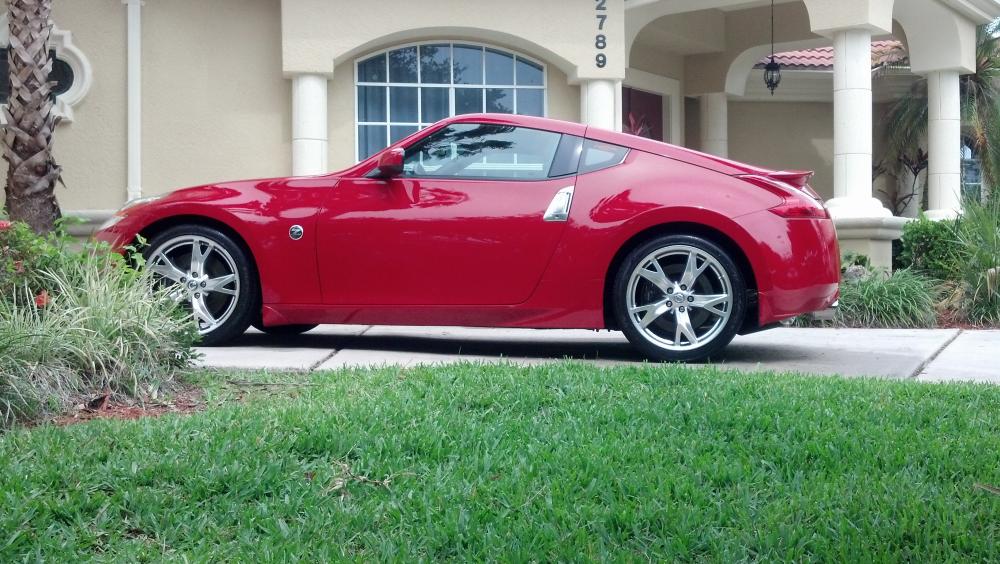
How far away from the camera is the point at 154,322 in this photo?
524cm

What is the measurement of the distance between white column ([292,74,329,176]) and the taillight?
6.57 meters

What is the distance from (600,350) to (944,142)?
30.5ft

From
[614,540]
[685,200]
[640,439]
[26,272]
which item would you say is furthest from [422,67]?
[614,540]

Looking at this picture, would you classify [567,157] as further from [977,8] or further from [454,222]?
[977,8]

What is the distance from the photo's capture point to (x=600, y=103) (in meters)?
12.6

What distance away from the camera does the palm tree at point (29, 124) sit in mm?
9461

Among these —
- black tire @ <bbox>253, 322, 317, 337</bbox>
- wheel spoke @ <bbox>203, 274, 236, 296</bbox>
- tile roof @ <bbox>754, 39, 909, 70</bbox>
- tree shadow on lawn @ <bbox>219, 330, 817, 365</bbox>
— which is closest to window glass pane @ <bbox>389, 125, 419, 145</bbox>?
tree shadow on lawn @ <bbox>219, 330, 817, 365</bbox>

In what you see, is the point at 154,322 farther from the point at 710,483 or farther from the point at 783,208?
the point at 783,208

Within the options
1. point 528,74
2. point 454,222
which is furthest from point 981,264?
point 454,222

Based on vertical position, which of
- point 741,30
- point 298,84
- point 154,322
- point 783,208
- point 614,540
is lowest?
point 614,540

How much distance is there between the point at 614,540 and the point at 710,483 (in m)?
0.58

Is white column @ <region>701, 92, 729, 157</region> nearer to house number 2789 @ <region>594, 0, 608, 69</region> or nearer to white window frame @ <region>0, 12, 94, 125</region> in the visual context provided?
house number 2789 @ <region>594, 0, 608, 69</region>

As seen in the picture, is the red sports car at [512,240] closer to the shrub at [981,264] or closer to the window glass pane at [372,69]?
the shrub at [981,264]

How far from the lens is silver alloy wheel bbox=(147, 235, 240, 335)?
6.86 metres
